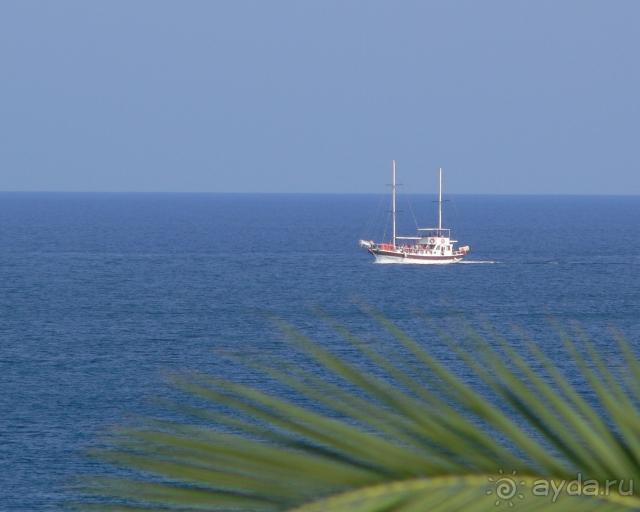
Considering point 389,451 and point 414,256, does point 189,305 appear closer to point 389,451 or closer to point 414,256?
point 414,256

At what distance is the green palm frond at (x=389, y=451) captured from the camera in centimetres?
189

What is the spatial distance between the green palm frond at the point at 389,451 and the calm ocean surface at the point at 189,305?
0.83ft

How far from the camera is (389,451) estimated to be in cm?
194

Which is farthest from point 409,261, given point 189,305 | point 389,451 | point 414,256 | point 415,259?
point 389,451

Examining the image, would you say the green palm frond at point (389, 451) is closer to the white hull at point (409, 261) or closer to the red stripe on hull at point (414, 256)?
the red stripe on hull at point (414, 256)

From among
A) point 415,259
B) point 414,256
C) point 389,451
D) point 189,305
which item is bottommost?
point 189,305

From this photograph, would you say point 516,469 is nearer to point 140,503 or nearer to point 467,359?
point 467,359

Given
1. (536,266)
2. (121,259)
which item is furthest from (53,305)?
(536,266)

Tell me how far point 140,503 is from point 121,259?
130 m

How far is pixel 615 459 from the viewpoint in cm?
200

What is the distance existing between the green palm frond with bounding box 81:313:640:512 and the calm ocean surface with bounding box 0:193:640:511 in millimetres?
252

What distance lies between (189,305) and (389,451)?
8450 cm

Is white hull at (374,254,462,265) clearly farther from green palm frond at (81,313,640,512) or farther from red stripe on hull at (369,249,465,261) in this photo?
green palm frond at (81,313,640,512)

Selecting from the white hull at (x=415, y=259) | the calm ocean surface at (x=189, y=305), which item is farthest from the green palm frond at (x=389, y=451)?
the white hull at (x=415, y=259)
